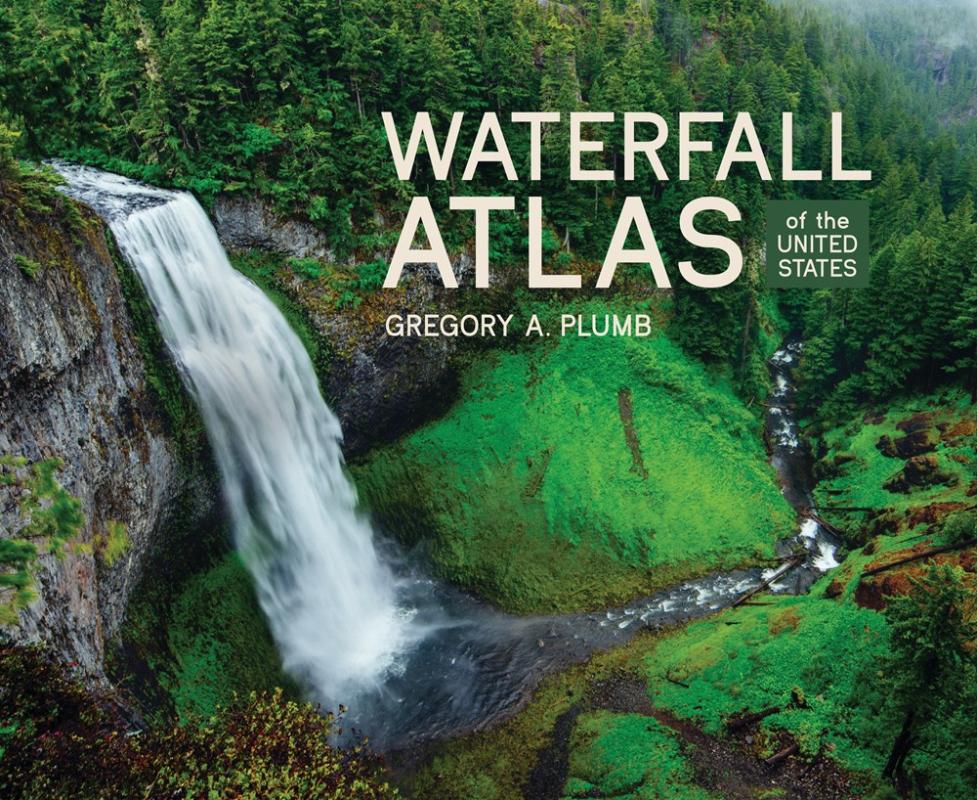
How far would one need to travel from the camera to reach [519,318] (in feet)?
129

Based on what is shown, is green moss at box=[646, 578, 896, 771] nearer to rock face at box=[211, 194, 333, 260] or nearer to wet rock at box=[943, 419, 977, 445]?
wet rock at box=[943, 419, 977, 445]

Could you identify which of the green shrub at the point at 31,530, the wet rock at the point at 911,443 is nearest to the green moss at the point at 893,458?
the wet rock at the point at 911,443

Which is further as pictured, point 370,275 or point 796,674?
point 370,275

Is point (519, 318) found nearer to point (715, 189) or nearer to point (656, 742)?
point (715, 189)

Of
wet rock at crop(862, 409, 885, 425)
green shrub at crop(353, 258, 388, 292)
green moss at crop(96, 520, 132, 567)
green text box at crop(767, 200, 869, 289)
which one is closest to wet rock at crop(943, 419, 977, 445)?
wet rock at crop(862, 409, 885, 425)

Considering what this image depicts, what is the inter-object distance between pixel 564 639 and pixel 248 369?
1677 cm

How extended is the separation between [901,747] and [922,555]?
955 centimetres

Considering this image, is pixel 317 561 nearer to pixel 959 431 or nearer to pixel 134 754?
pixel 134 754

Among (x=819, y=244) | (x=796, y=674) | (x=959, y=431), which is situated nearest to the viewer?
(x=796, y=674)

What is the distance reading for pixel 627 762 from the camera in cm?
2123

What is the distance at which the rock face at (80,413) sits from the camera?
16594 mm

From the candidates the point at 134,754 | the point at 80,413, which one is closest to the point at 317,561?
the point at 80,413

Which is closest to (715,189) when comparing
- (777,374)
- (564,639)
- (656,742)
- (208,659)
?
(777,374)

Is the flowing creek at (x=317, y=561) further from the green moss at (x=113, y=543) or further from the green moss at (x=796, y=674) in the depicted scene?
the green moss at (x=113, y=543)
